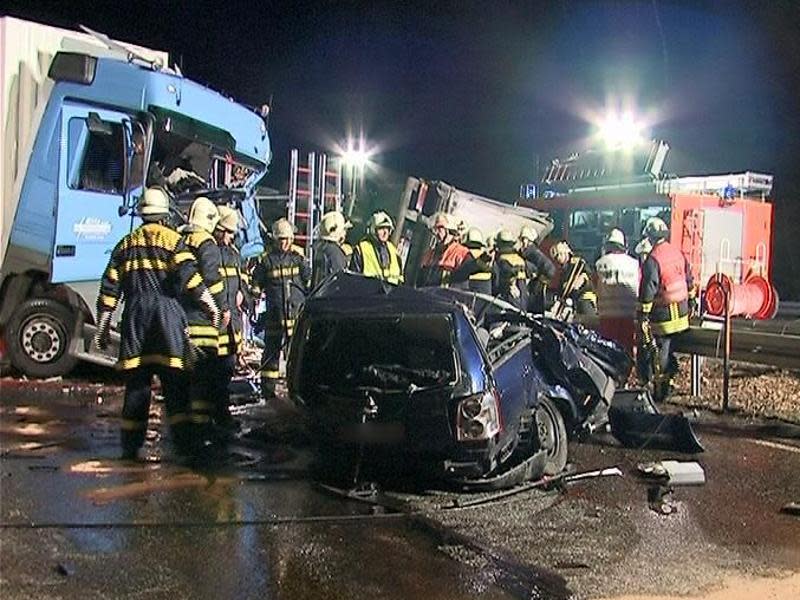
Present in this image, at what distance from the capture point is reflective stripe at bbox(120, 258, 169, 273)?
21.7 ft

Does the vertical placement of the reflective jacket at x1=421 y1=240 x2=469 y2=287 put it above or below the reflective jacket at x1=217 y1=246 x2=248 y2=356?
above

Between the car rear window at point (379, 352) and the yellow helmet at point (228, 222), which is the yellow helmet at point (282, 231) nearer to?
the yellow helmet at point (228, 222)

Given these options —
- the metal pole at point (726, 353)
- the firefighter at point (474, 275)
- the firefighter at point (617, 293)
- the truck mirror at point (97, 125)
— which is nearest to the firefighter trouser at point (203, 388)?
the truck mirror at point (97, 125)

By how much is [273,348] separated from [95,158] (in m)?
2.51

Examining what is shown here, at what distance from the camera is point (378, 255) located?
9.74 m

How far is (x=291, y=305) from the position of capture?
9.24 m

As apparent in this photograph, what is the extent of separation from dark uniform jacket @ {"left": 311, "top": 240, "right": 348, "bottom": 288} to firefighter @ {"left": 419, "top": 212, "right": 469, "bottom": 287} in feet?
3.94

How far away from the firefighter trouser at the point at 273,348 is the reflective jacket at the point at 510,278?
2.57 meters

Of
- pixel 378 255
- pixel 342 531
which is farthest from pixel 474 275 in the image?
pixel 342 531

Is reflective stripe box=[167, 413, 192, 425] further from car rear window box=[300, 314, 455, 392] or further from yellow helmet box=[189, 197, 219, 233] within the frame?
yellow helmet box=[189, 197, 219, 233]

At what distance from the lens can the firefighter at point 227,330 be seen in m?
7.53

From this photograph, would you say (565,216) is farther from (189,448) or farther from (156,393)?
(189,448)

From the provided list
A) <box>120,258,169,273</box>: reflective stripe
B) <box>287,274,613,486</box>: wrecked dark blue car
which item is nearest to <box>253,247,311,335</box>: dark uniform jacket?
<box>120,258,169,273</box>: reflective stripe

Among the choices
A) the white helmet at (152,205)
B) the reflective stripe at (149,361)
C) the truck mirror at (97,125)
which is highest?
the truck mirror at (97,125)
